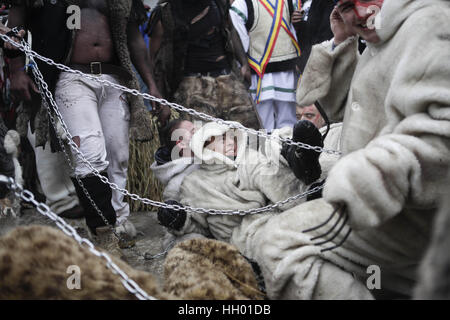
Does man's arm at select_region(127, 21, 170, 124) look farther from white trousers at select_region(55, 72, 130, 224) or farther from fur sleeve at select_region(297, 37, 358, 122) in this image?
fur sleeve at select_region(297, 37, 358, 122)

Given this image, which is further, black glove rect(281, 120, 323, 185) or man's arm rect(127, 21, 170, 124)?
man's arm rect(127, 21, 170, 124)

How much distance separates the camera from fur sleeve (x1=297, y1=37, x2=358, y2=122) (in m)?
2.36

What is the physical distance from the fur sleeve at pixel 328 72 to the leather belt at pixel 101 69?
170 centimetres

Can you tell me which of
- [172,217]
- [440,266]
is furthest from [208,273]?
[172,217]

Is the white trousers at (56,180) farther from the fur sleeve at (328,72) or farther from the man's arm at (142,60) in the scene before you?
the fur sleeve at (328,72)

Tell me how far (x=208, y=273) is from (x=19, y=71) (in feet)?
7.57

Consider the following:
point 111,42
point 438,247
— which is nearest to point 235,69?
point 111,42

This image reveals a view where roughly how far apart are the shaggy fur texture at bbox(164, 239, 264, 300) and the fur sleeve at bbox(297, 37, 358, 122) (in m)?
1.00

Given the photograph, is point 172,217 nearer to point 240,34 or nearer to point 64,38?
point 64,38

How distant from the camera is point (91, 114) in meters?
3.28

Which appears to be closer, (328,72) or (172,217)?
(328,72)

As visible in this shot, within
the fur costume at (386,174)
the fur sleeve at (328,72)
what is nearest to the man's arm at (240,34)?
the fur sleeve at (328,72)

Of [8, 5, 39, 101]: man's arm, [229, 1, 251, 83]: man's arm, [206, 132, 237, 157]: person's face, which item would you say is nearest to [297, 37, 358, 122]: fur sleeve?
[206, 132, 237, 157]: person's face
